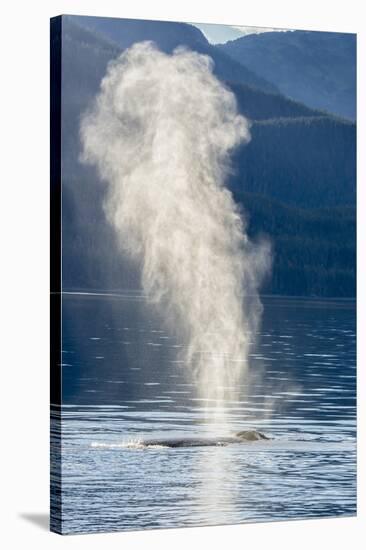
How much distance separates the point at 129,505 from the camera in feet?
82.9

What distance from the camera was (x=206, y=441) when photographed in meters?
26.1

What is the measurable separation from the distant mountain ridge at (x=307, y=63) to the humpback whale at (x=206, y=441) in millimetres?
4800

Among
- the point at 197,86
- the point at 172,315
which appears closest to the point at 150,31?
the point at 197,86

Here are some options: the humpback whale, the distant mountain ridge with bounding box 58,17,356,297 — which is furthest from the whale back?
the distant mountain ridge with bounding box 58,17,356,297

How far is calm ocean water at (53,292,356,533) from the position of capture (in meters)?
25.2

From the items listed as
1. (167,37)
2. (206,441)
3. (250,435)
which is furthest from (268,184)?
(206,441)

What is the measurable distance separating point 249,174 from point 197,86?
1.42 m

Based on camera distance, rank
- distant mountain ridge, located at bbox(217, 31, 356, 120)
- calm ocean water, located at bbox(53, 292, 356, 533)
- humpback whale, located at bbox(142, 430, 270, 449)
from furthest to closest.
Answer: distant mountain ridge, located at bbox(217, 31, 356, 120), humpback whale, located at bbox(142, 430, 270, 449), calm ocean water, located at bbox(53, 292, 356, 533)

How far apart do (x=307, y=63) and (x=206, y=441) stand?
18.5 feet

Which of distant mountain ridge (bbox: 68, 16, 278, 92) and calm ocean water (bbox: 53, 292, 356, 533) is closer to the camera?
calm ocean water (bbox: 53, 292, 356, 533)

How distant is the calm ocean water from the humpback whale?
0.07 meters

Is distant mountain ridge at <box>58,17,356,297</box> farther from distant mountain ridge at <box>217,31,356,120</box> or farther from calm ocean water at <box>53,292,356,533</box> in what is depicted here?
calm ocean water at <box>53,292,356,533</box>

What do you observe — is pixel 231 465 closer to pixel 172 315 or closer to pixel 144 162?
pixel 172 315

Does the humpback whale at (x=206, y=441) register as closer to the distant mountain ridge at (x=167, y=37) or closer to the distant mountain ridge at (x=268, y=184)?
the distant mountain ridge at (x=268, y=184)
